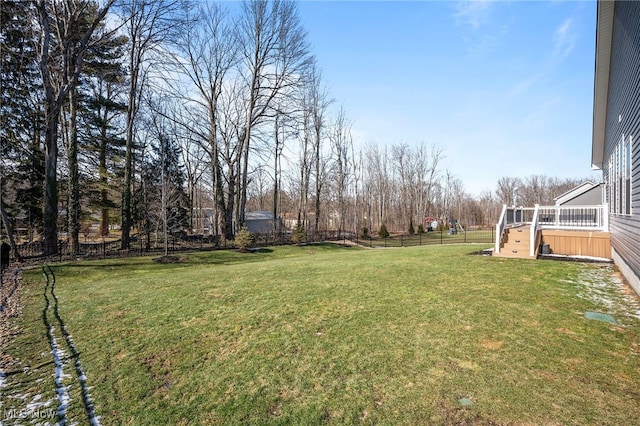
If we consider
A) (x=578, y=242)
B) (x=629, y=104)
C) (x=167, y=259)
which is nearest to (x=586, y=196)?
(x=578, y=242)

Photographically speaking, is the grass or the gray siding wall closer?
the grass

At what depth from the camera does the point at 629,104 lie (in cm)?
677

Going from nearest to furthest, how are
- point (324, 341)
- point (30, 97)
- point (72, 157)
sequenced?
point (324, 341) < point (72, 157) < point (30, 97)

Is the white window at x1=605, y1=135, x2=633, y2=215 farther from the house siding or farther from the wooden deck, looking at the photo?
the house siding

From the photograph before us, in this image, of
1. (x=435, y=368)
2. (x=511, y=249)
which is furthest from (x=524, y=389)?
(x=511, y=249)

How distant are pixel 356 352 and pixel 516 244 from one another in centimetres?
859

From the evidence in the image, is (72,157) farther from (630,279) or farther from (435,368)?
(630,279)

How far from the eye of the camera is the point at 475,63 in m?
13.0

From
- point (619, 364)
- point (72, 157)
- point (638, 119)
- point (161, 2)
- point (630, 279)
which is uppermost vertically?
point (161, 2)

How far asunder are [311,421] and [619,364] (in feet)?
11.3

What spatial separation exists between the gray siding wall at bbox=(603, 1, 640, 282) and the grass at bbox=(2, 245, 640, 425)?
2.96ft

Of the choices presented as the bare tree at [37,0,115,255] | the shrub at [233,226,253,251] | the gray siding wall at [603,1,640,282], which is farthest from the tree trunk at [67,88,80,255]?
the gray siding wall at [603,1,640,282]

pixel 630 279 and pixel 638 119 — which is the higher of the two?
pixel 638 119

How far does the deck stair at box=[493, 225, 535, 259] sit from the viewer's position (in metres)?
9.96
